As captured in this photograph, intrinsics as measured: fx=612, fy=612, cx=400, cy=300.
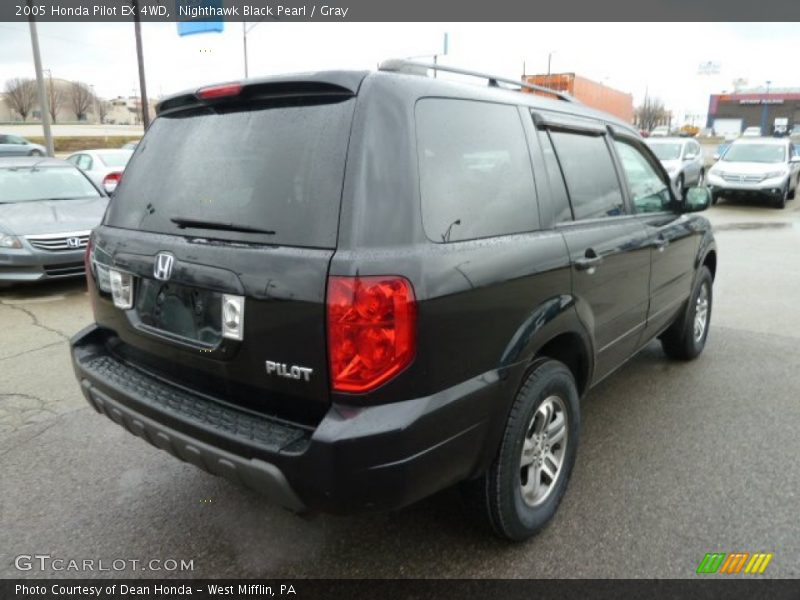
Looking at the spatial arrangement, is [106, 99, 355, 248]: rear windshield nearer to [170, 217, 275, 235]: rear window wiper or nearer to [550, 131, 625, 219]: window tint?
[170, 217, 275, 235]: rear window wiper

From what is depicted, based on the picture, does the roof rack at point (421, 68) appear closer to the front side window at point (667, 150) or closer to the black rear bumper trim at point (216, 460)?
the black rear bumper trim at point (216, 460)

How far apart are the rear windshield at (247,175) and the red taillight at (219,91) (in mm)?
59

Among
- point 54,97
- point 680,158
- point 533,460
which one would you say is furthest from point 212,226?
point 54,97

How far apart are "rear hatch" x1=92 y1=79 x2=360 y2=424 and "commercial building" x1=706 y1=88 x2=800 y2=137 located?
99.6 metres

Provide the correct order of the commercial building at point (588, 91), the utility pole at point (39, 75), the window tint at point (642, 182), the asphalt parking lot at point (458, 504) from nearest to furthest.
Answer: the asphalt parking lot at point (458, 504) < the window tint at point (642, 182) < the utility pole at point (39, 75) < the commercial building at point (588, 91)

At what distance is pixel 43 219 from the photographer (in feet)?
22.8

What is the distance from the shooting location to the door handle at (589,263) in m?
2.69

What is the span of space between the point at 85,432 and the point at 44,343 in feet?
6.59

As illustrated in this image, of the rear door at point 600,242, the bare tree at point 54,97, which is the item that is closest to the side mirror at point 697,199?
the rear door at point 600,242

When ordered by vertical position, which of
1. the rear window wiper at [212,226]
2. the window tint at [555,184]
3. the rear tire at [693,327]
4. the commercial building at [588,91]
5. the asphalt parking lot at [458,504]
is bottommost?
the asphalt parking lot at [458,504]

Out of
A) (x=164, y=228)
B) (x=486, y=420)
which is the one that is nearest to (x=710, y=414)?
(x=486, y=420)

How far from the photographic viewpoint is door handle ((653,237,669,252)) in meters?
3.54

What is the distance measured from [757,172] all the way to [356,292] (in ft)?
55.0

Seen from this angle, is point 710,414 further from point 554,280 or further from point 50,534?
point 50,534
